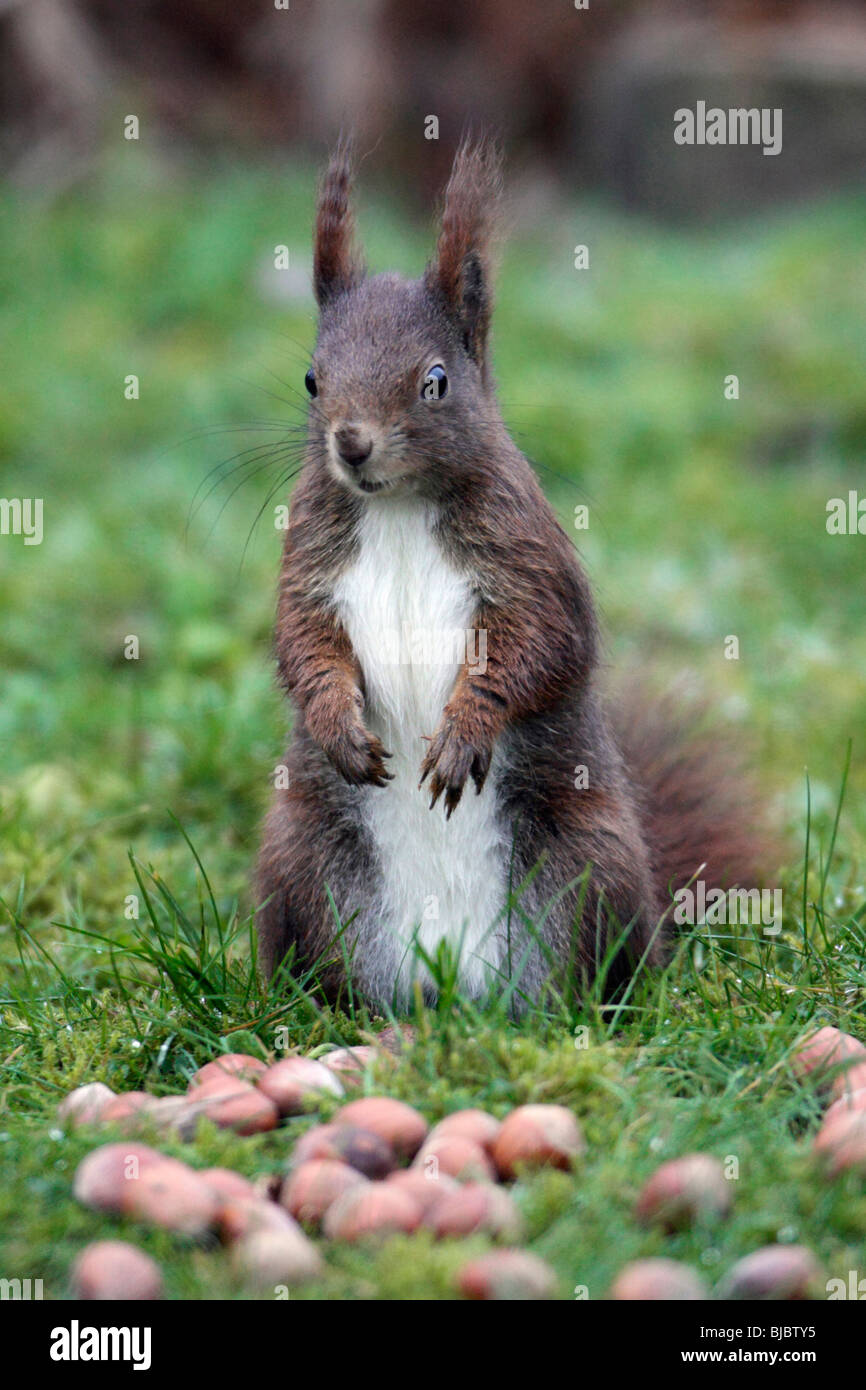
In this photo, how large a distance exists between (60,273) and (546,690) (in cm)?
688

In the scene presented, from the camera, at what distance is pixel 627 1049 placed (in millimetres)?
2521

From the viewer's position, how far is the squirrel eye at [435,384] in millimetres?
2807

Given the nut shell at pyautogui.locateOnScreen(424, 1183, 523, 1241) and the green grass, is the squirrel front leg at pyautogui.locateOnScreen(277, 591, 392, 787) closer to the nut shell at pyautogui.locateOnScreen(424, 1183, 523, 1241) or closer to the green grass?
the green grass

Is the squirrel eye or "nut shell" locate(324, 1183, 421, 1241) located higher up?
the squirrel eye

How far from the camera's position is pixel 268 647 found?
4242 mm

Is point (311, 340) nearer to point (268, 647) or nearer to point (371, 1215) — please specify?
point (268, 647)

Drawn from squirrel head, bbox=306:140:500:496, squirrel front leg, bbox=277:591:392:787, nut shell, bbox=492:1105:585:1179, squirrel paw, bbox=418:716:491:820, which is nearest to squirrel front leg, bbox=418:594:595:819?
squirrel paw, bbox=418:716:491:820

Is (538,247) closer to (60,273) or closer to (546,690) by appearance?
(60,273)

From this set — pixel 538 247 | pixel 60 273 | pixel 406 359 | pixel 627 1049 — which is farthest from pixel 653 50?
pixel 627 1049

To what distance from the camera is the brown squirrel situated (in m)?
2.80

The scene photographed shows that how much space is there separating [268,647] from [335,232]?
1.46m

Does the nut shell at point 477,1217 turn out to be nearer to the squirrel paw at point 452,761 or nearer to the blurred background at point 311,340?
the squirrel paw at point 452,761

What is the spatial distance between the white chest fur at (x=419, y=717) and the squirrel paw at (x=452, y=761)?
118 millimetres

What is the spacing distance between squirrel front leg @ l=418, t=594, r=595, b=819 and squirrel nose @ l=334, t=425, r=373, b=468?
357 mm
